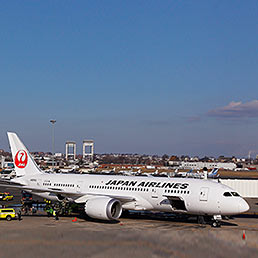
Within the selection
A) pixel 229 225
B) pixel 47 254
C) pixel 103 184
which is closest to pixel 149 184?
pixel 103 184

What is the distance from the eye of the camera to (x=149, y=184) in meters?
39.1

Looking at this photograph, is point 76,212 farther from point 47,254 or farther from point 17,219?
point 47,254

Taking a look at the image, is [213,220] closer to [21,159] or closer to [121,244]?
[121,244]

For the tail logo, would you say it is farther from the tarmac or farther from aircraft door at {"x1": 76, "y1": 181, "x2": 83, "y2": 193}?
the tarmac

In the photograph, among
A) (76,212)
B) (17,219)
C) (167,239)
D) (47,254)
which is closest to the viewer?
(47,254)

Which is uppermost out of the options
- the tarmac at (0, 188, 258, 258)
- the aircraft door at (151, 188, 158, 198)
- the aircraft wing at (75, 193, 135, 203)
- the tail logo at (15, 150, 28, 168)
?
the tail logo at (15, 150, 28, 168)

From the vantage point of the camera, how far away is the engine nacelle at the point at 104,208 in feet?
118

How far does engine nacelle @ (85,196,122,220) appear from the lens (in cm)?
3603

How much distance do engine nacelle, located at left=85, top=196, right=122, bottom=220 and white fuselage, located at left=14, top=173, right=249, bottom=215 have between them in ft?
5.63

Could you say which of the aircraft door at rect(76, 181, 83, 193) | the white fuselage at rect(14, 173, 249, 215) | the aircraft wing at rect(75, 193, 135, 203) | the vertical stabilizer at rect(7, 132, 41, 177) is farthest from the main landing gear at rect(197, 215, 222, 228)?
the vertical stabilizer at rect(7, 132, 41, 177)

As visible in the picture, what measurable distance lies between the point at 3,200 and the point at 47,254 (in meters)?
43.8

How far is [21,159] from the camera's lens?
160 feet

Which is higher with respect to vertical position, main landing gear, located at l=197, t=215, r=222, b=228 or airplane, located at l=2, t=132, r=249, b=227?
airplane, located at l=2, t=132, r=249, b=227

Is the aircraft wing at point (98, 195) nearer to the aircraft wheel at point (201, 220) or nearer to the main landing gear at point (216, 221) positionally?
the aircraft wheel at point (201, 220)
